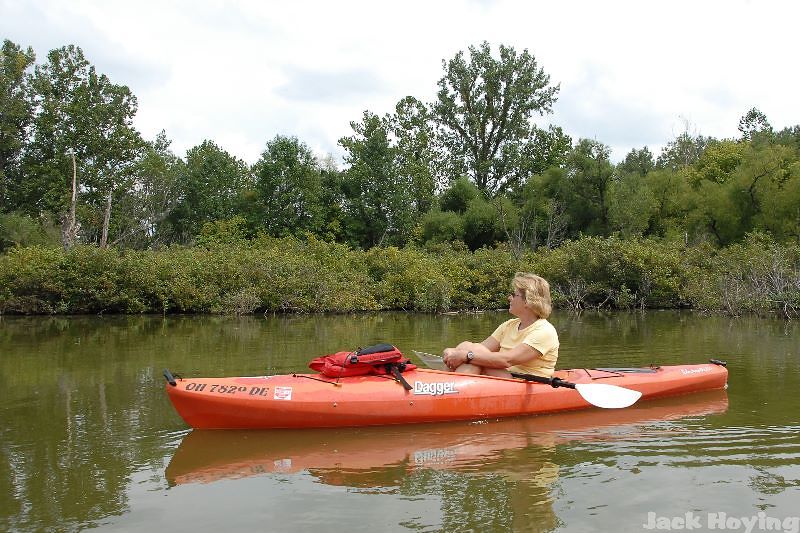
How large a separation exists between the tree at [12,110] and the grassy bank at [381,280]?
14.7m

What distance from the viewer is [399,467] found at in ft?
17.5

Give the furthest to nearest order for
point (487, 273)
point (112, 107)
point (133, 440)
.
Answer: point (112, 107) < point (487, 273) < point (133, 440)

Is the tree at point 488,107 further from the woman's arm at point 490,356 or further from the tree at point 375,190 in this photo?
the woman's arm at point 490,356

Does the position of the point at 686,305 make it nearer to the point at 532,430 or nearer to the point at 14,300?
the point at 532,430

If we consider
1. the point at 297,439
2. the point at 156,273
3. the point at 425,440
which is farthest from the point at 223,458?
the point at 156,273

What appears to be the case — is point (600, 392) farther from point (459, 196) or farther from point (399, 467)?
point (459, 196)

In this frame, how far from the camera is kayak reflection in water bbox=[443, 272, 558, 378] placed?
6.66 metres

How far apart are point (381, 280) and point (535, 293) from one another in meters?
16.9

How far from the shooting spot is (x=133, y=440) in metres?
5.98

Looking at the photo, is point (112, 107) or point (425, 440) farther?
point (112, 107)

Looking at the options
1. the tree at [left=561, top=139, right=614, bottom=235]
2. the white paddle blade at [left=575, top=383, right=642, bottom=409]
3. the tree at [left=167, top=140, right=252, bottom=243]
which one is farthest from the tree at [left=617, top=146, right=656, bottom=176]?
the white paddle blade at [left=575, top=383, right=642, bottom=409]

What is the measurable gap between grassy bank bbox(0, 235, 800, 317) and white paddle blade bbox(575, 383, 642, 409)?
1259cm

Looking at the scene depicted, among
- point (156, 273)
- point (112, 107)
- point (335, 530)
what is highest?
point (112, 107)

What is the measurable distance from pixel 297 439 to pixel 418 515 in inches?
77.0
